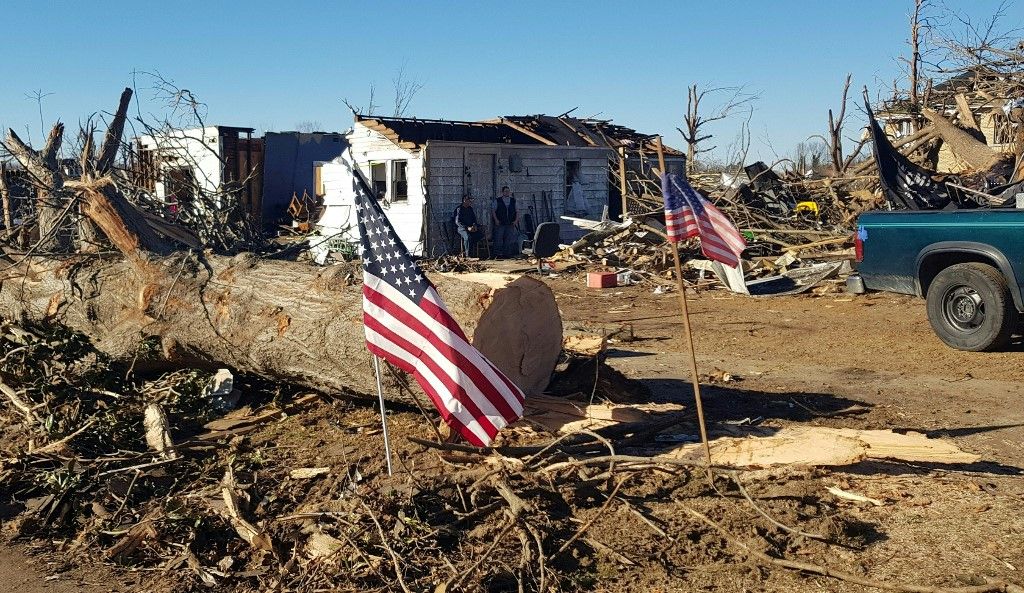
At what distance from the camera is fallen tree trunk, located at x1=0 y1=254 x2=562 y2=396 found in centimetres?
673

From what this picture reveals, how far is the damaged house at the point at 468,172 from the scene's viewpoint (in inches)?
899

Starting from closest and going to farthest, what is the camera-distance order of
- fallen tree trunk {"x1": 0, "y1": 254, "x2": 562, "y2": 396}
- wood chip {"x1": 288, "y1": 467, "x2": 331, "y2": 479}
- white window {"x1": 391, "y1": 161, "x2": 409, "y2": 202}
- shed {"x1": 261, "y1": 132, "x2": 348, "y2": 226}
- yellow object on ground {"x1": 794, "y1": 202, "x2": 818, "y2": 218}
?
wood chip {"x1": 288, "y1": 467, "x2": 331, "y2": 479} → fallen tree trunk {"x1": 0, "y1": 254, "x2": 562, "y2": 396} → yellow object on ground {"x1": 794, "y1": 202, "x2": 818, "y2": 218} → white window {"x1": 391, "y1": 161, "x2": 409, "y2": 202} → shed {"x1": 261, "y1": 132, "x2": 348, "y2": 226}

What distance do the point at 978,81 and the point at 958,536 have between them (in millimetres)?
15818

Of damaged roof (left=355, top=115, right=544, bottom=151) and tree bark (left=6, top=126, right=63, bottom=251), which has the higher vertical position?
damaged roof (left=355, top=115, right=544, bottom=151)

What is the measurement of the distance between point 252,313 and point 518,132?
18.6 meters

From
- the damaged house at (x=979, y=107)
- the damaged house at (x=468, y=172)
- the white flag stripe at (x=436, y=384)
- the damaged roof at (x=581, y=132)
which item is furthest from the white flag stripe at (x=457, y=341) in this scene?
the damaged roof at (x=581, y=132)

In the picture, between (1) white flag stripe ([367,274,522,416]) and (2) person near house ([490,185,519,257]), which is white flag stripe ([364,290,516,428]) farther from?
(2) person near house ([490,185,519,257])

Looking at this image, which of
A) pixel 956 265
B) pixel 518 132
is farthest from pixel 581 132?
pixel 956 265

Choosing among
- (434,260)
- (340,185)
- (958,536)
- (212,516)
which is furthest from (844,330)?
(340,185)

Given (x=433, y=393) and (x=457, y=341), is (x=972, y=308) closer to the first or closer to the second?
(x=457, y=341)

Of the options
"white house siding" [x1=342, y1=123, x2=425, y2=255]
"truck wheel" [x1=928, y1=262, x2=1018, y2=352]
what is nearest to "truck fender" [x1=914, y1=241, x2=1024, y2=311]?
"truck wheel" [x1=928, y1=262, x2=1018, y2=352]

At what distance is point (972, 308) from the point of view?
9.91 meters

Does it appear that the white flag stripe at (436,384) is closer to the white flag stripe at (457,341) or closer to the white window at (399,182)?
the white flag stripe at (457,341)

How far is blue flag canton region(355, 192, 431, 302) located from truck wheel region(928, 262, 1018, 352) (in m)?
6.91
